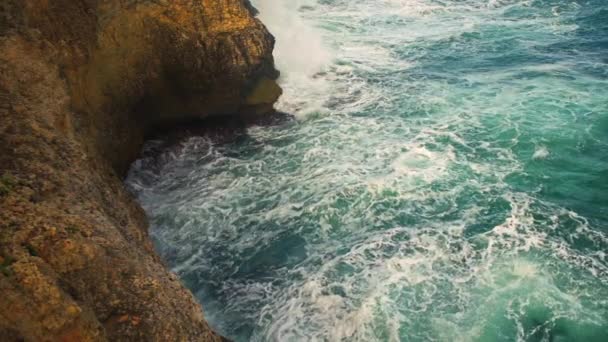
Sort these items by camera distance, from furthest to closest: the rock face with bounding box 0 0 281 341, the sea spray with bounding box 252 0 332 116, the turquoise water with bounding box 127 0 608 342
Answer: the sea spray with bounding box 252 0 332 116, the turquoise water with bounding box 127 0 608 342, the rock face with bounding box 0 0 281 341

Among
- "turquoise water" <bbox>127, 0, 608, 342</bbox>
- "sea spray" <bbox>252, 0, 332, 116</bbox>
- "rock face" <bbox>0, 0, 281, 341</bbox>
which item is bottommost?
Answer: "turquoise water" <bbox>127, 0, 608, 342</bbox>

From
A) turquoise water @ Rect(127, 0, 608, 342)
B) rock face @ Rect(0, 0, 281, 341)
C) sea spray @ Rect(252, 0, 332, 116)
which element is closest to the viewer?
rock face @ Rect(0, 0, 281, 341)

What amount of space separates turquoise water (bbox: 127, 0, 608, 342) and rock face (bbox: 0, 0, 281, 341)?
68.7 inches

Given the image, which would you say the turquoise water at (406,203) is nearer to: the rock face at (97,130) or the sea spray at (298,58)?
the sea spray at (298,58)

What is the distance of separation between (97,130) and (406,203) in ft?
24.6

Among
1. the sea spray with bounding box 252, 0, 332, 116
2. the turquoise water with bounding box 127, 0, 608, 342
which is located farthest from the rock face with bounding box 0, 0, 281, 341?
the turquoise water with bounding box 127, 0, 608, 342

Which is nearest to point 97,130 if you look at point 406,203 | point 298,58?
point 406,203

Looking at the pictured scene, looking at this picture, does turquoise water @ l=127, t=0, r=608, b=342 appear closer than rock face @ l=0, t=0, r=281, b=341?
No

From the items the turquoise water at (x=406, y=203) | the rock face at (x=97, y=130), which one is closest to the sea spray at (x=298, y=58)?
the turquoise water at (x=406, y=203)

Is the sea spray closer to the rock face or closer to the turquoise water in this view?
the turquoise water

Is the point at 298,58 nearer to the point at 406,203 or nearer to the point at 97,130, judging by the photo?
the point at 406,203

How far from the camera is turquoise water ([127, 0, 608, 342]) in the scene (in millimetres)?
8867

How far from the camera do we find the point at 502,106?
15820 millimetres

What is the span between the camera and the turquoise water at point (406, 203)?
8867mm
